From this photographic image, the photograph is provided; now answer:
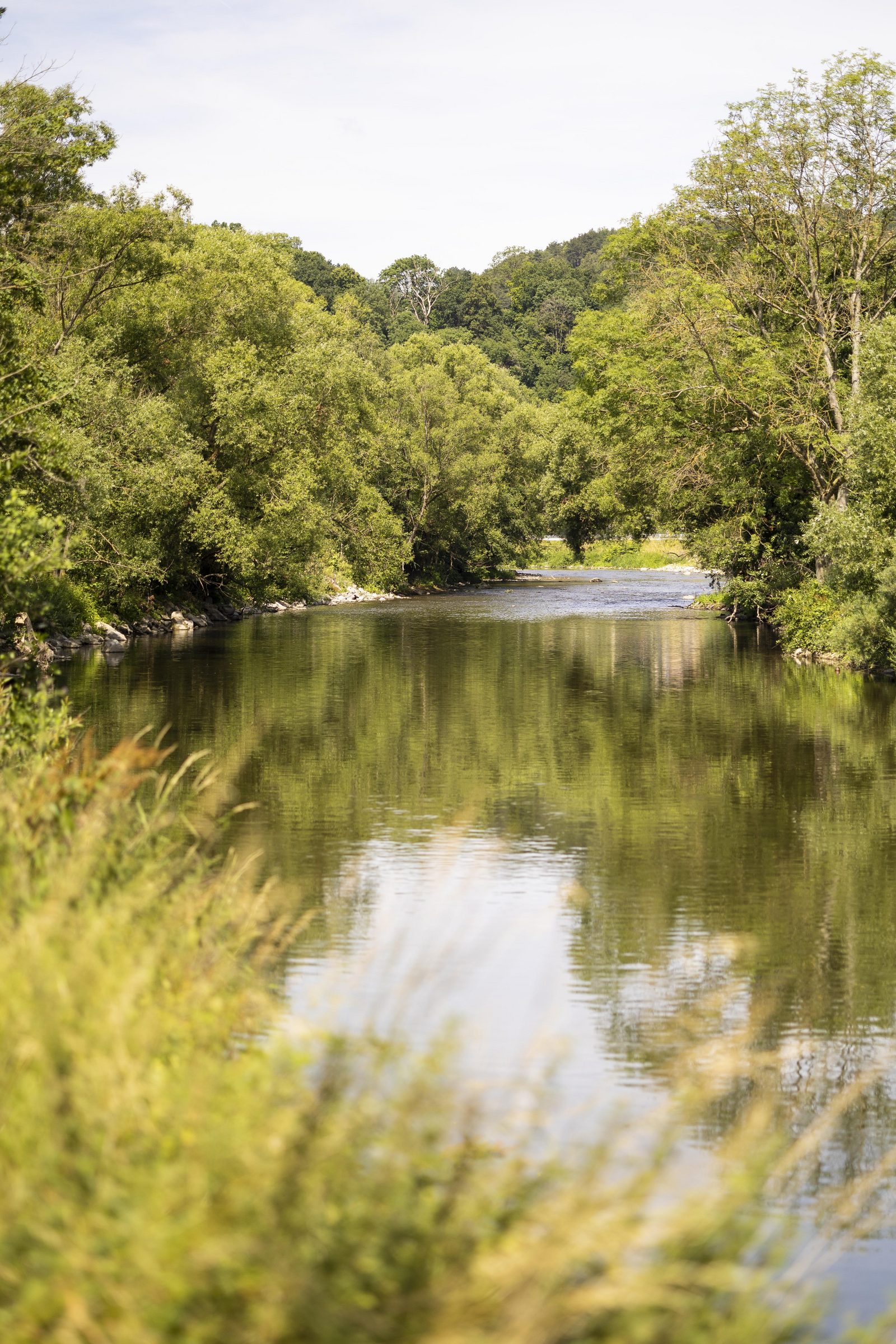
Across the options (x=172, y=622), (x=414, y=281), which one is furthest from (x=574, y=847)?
(x=414, y=281)

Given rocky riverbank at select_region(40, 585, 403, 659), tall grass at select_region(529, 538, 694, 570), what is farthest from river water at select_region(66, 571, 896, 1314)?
tall grass at select_region(529, 538, 694, 570)

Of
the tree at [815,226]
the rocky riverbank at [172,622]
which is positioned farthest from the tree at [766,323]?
the rocky riverbank at [172,622]

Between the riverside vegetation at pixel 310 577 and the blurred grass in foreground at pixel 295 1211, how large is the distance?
0.05 ft

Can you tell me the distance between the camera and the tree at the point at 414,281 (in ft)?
551

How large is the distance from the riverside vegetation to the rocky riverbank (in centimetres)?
66

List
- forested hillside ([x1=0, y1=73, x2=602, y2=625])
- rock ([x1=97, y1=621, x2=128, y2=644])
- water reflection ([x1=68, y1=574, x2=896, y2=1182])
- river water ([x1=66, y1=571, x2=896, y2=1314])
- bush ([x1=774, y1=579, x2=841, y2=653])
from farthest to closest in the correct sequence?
rock ([x1=97, y1=621, x2=128, y2=644])
bush ([x1=774, y1=579, x2=841, y2=653])
forested hillside ([x1=0, y1=73, x2=602, y2=625])
water reflection ([x1=68, y1=574, x2=896, y2=1182])
river water ([x1=66, y1=571, x2=896, y2=1314])

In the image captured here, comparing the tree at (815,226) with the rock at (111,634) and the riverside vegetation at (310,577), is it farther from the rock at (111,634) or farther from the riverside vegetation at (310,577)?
the rock at (111,634)

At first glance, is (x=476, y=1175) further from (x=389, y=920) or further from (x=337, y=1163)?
(x=389, y=920)

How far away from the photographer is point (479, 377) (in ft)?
284

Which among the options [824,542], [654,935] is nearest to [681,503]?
[824,542]

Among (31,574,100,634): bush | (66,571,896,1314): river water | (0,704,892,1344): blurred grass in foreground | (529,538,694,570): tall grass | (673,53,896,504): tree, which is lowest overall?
(66,571,896,1314): river water

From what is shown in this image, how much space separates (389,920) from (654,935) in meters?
2.35

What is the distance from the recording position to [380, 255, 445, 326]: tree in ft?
551

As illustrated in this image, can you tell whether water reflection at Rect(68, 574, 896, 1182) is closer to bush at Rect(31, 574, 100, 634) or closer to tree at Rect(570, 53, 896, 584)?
bush at Rect(31, 574, 100, 634)
